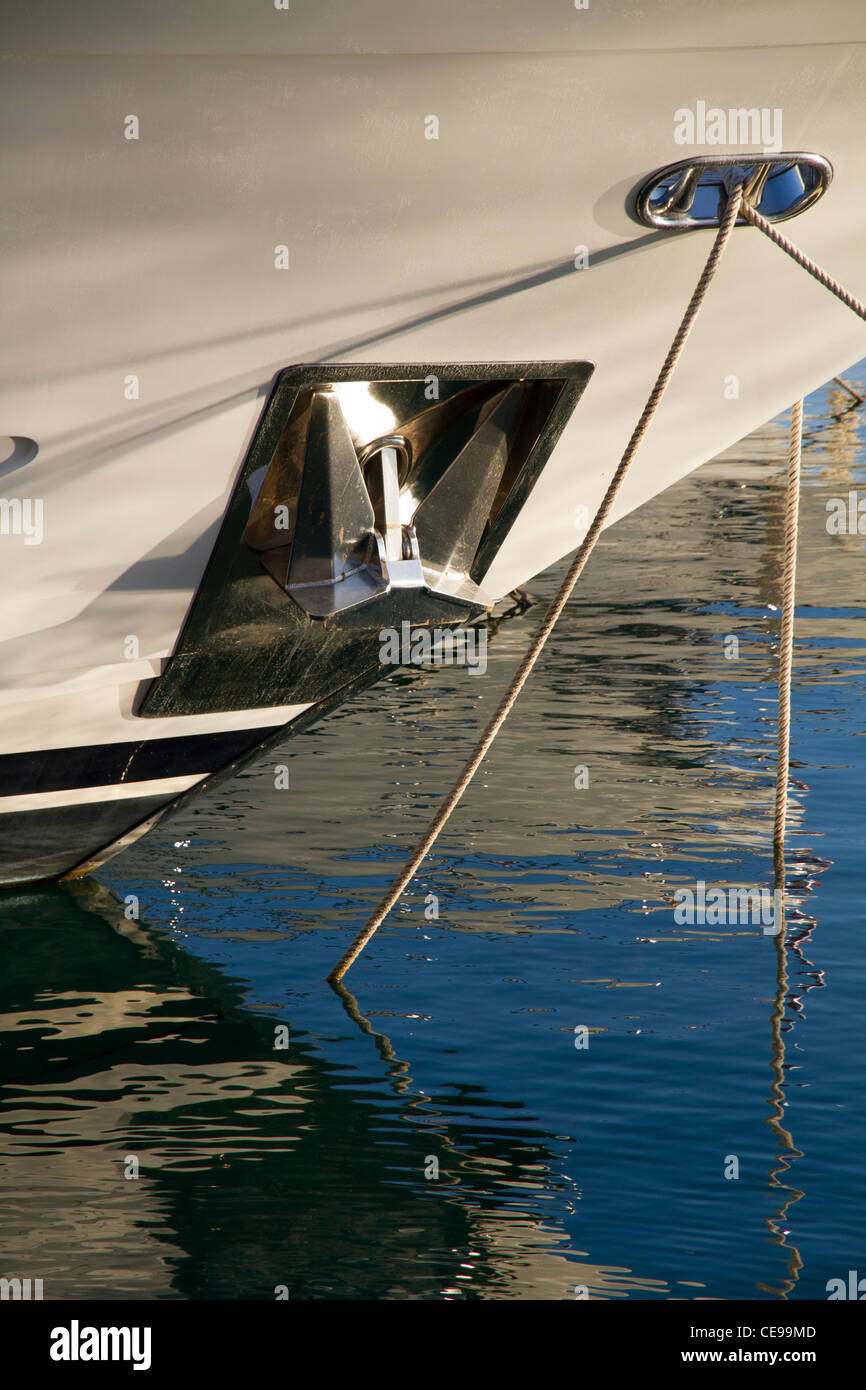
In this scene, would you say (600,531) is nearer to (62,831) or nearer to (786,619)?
(786,619)

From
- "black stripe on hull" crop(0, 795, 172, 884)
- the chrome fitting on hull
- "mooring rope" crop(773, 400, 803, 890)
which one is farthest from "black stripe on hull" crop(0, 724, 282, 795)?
the chrome fitting on hull

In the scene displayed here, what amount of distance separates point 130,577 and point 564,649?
15.2 ft

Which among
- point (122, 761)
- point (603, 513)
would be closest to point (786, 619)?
point (603, 513)

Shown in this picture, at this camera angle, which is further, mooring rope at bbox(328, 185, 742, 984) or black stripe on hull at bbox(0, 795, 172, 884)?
black stripe on hull at bbox(0, 795, 172, 884)

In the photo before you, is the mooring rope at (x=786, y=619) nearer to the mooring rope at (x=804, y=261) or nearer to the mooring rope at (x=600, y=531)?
the mooring rope at (x=600, y=531)

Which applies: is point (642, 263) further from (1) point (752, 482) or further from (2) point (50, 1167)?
(1) point (752, 482)

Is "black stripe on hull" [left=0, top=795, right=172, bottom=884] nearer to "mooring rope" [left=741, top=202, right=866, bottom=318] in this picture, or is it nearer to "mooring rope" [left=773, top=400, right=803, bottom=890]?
"mooring rope" [left=773, top=400, right=803, bottom=890]

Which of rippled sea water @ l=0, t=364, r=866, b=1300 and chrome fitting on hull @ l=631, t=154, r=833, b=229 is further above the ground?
chrome fitting on hull @ l=631, t=154, r=833, b=229

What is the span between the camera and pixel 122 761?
4.27 meters

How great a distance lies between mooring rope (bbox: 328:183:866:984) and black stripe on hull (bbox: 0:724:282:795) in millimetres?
646

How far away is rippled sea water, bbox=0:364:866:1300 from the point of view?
324 cm

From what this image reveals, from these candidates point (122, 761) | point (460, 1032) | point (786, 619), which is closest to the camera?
point (460, 1032)

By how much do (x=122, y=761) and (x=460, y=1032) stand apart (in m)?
1.23
